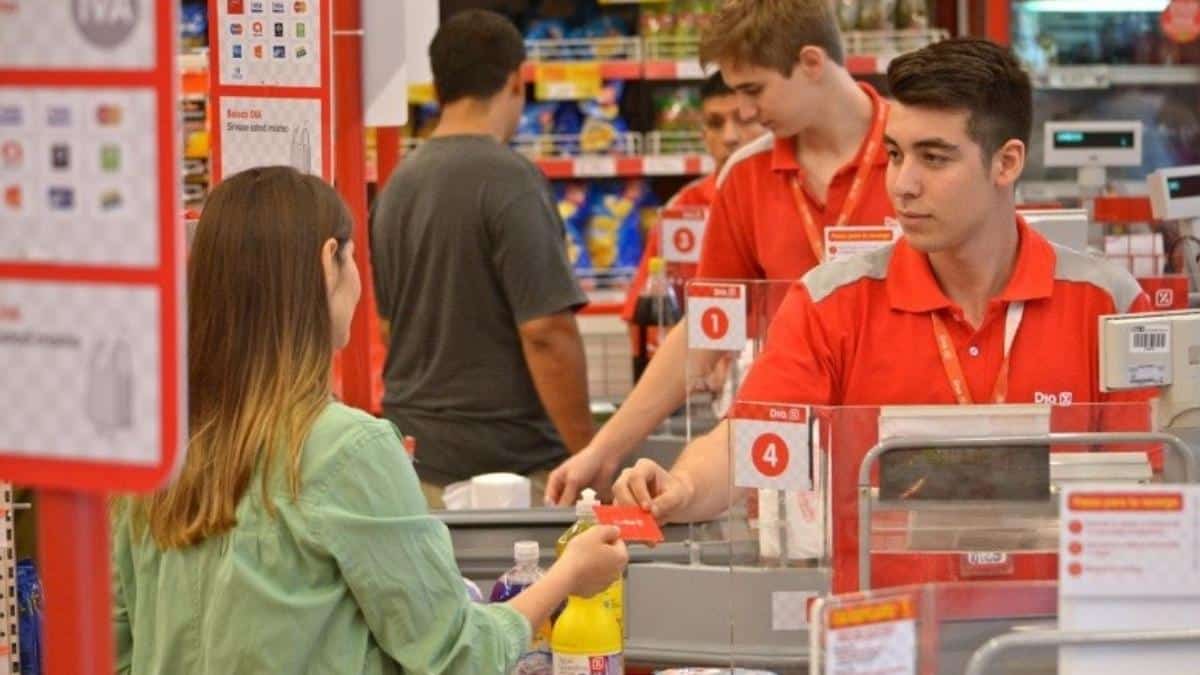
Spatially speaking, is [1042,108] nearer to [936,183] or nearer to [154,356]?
[936,183]

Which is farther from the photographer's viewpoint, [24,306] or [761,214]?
[761,214]

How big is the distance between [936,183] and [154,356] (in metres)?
1.86

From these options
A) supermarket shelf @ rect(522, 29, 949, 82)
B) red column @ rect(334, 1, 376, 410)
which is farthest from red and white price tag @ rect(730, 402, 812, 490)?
supermarket shelf @ rect(522, 29, 949, 82)

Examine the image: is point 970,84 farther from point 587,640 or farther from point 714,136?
point 714,136

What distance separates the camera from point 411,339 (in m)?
5.04

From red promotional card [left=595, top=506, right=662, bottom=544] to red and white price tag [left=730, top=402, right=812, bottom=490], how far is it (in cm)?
19

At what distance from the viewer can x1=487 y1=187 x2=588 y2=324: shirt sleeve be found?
4.83 metres

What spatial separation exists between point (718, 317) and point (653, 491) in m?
0.65

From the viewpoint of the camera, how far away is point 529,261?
15.9 feet

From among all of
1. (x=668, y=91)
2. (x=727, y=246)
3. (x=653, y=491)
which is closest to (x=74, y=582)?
(x=653, y=491)

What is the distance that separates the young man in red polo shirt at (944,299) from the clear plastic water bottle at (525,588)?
23 cm

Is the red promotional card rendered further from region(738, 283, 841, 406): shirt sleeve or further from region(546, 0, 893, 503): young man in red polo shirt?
region(546, 0, 893, 503): young man in red polo shirt

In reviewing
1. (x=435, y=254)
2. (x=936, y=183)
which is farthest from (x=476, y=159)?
(x=936, y=183)

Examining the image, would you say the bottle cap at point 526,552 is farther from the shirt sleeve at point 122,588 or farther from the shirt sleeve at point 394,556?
the shirt sleeve at point 122,588
